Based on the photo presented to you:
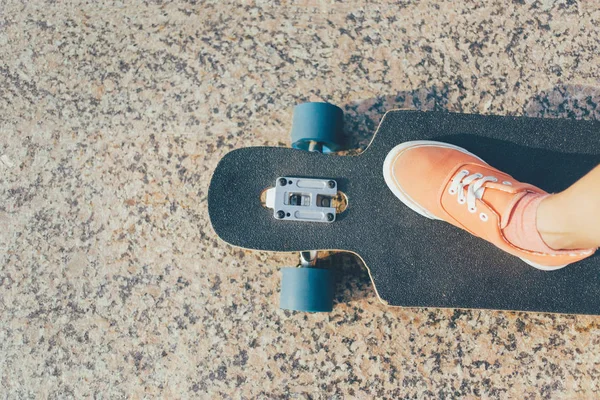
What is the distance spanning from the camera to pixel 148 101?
2.03m

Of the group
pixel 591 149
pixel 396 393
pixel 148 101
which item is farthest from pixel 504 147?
pixel 148 101

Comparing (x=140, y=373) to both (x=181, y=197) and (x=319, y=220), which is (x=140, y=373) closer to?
(x=181, y=197)

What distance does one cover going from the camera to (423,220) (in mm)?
1822

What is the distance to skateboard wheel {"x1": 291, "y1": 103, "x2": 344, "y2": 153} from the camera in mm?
1813

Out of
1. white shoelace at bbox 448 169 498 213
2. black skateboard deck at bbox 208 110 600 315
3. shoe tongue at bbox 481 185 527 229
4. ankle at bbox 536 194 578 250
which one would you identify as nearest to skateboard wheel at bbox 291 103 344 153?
black skateboard deck at bbox 208 110 600 315

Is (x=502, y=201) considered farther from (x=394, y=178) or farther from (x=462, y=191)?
(x=394, y=178)

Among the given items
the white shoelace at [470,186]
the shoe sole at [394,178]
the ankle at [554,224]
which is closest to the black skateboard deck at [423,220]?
the shoe sole at [394,178]

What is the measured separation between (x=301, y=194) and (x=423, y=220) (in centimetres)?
49

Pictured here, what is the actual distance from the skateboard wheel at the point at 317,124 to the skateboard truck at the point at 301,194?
0.16 m

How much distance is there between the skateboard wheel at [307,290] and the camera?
5.72 feet

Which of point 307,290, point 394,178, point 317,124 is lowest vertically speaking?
point 307,290

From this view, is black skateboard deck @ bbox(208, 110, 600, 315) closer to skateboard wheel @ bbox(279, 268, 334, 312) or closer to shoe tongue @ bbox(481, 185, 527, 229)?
skateboard wheel @ bbox(279, 268, 334, 312)

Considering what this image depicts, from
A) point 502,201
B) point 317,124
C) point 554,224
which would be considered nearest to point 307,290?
point 317,124

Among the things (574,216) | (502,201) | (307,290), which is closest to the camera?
(574,216)
